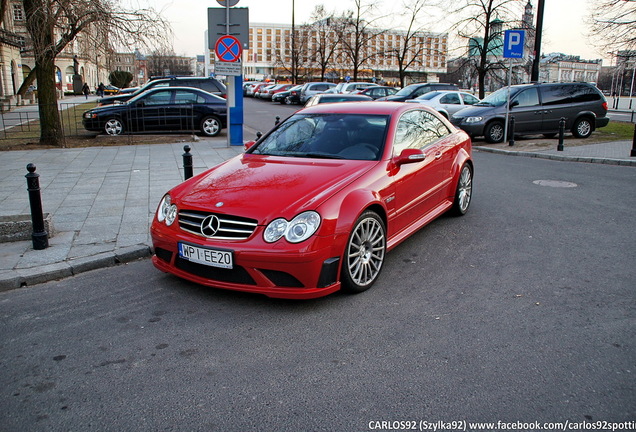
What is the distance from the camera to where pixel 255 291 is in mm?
4195

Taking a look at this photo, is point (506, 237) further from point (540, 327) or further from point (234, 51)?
point (234, 51)

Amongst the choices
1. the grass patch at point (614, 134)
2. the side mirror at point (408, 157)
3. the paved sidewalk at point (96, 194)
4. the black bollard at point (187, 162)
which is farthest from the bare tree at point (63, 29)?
the grass patch at point (614, 134)

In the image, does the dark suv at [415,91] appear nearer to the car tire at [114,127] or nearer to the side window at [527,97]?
the side window at [527,97]

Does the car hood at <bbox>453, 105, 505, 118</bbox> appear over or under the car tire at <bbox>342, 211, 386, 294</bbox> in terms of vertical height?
over

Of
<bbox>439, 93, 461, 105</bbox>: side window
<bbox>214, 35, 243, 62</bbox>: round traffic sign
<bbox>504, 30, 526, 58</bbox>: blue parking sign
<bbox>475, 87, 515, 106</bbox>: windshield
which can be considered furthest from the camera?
<bbox>439, 93, 461, 105</bbox>: side window

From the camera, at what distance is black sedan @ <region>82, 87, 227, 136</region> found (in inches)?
651

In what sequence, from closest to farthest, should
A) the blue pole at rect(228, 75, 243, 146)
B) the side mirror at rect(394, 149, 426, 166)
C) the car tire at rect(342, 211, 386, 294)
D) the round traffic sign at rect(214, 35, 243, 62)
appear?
1. the car tire at rect(342, 211, 386, 294)
2. the side mirror at rect(394, 149, 426, 166)
3. the round traffic sign at rect(214, 35, 243, 62)
4. the blue pole at rect(228, 75, 243, 146)

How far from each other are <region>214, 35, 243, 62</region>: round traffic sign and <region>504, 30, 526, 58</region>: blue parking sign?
7.28 meters

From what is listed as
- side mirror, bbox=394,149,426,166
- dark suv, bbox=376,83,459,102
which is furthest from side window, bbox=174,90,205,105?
side mirror, bbox=394,149,426,166

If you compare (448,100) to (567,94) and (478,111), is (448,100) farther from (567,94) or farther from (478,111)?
(567,94)

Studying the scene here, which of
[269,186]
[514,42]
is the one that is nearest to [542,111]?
[514,42]

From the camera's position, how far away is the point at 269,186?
183 inches

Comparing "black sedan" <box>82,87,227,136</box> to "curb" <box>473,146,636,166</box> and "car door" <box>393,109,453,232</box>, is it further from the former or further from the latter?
"car door" <box>393,109,453,232</box>

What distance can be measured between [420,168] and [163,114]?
42.8 ft
